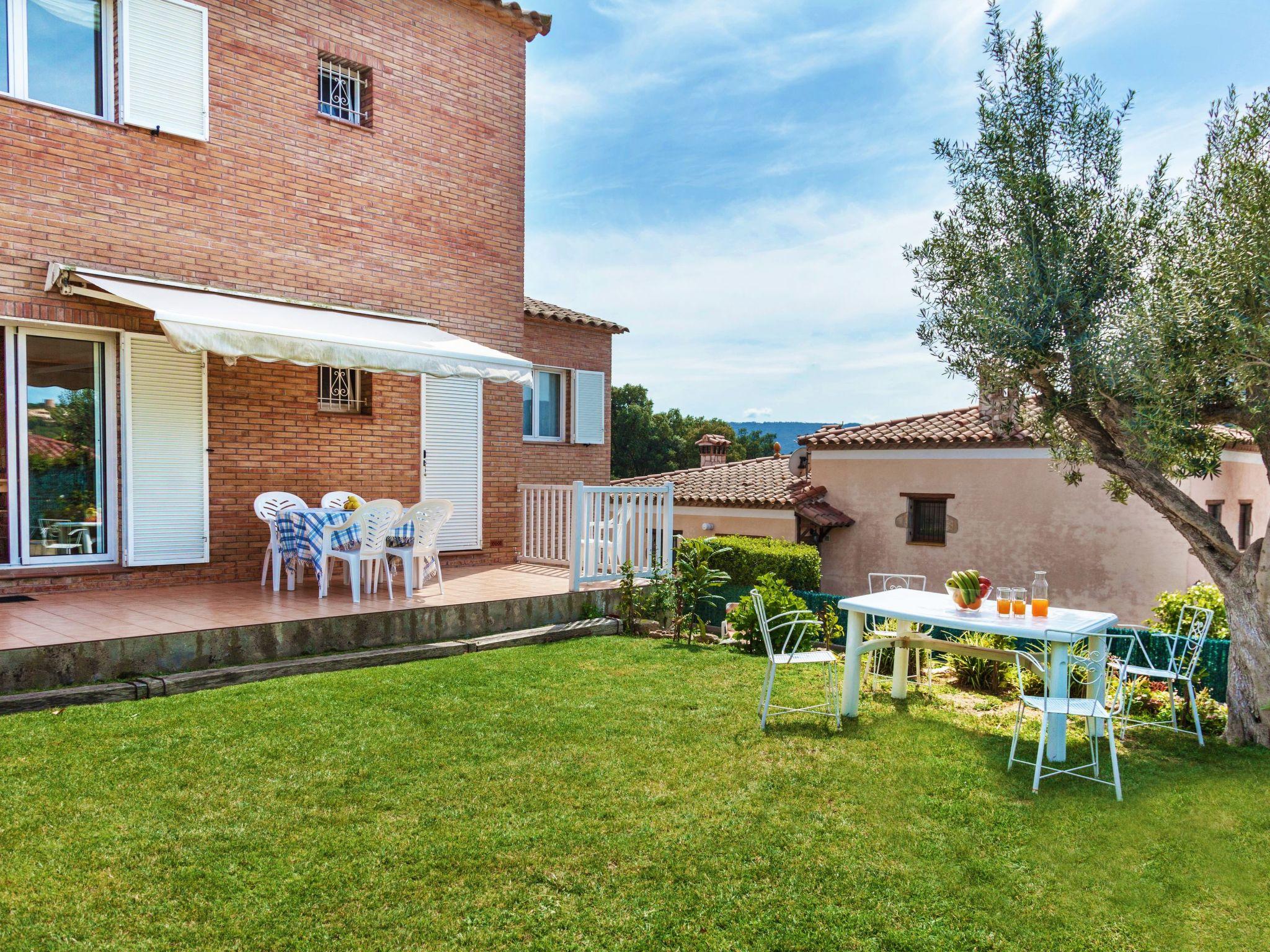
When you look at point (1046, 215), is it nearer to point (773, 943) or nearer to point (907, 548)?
point (773, 943)

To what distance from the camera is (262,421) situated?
11.3 metres

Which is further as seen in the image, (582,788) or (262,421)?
(262,421)

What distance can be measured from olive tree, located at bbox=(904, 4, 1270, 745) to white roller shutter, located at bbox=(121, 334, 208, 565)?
28.6 ft

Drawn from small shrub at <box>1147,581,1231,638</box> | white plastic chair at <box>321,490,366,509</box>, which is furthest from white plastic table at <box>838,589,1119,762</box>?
white plastic chair at <box>321,490,366,509</box>

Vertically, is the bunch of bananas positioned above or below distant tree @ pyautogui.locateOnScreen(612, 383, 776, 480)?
below

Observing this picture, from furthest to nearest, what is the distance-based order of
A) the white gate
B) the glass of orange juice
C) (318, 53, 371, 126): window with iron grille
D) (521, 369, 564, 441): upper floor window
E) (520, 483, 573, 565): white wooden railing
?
1. (521, 369, 564, 441): upper floor window
2. (520, 483, 573, 565): white wooden railing
3. (318, 53, 371, 126): window with iron grille
4. the white gate
5. the glass of orange juice

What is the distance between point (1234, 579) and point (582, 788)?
6194mm

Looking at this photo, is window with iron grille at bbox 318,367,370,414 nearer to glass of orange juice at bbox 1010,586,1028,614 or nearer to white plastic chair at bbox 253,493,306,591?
white plastic chair at bbox 253,493,306,591

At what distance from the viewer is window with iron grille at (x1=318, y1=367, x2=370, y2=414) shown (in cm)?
1205

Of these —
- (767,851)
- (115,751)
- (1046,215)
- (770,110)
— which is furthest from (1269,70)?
(770,110)

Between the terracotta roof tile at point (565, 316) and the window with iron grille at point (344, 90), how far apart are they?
695 centimetres

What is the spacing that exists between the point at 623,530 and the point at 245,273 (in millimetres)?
6053

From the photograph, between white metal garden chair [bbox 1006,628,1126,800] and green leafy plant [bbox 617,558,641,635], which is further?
green leafy plant [bbox 617,558,641,635]

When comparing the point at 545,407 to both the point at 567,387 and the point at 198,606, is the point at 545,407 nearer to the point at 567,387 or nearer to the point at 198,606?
A: the point at 567,387
